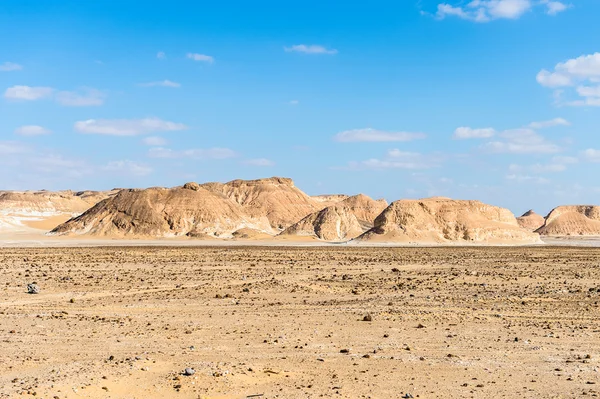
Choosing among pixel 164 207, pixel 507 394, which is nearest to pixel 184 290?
pixel 507 394

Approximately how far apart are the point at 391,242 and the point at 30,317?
71.5 m

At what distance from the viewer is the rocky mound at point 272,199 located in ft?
486

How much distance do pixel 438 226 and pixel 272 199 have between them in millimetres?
69222

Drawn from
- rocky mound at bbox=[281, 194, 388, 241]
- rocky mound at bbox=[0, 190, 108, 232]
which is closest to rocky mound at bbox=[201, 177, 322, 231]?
rocky mound at bbox=[281, 194, 388, 241]

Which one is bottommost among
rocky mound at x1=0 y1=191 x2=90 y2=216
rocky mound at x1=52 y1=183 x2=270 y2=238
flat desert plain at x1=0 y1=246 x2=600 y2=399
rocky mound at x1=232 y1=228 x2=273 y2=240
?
flat desert plain at x1=0 y1=246 x2=600 y2=399

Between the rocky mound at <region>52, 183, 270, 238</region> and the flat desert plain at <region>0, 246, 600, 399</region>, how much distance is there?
8215 cm

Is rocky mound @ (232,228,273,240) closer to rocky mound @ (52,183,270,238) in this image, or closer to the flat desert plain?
rocky mound @ (52,183,270,238)

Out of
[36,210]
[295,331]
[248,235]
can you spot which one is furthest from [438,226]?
[36,210]

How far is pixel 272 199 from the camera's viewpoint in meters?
156

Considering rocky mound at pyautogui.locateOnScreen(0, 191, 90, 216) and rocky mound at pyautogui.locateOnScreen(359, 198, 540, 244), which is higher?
rocky mound at pyautogui.locateOnScreen(0, 191, 90, 216)

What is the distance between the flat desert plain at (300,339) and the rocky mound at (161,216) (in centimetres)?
8215

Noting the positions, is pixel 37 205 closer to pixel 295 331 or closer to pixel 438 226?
pixel 438 226

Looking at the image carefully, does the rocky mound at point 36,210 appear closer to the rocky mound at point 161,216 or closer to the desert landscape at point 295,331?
the rocky mound at point 161,216

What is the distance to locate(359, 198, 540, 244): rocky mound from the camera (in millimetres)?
89188
